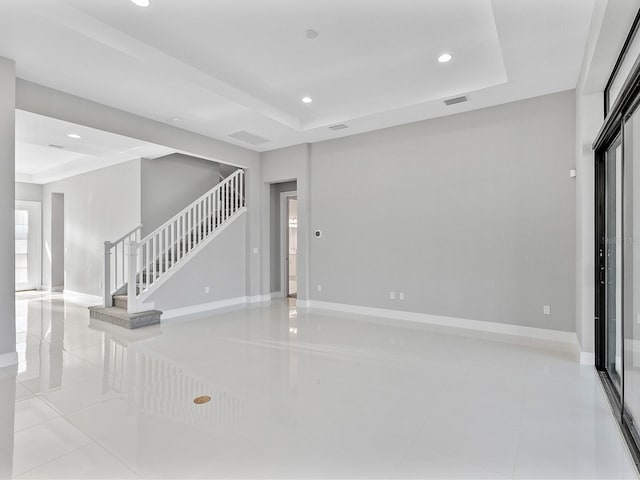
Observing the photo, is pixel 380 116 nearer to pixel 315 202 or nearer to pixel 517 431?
pixel 315 202

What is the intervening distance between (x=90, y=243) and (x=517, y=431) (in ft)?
28.4

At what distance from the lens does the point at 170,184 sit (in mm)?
7605

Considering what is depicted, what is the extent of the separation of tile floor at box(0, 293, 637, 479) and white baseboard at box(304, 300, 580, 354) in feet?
1.25

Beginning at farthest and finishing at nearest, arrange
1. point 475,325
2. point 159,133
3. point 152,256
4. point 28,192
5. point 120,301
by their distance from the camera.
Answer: point 28,192 → point 152,256 → point 120,301 → point 159,133 → point 475,325

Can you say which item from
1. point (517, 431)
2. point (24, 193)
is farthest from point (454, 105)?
point (24, 193)

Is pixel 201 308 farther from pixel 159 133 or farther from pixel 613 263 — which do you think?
pixel 613 263

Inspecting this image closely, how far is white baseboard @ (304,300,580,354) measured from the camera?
14.9ft

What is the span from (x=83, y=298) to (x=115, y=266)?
2297 millimetres

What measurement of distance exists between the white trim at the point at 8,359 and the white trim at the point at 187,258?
1.91 meters

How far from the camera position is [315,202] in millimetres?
7004

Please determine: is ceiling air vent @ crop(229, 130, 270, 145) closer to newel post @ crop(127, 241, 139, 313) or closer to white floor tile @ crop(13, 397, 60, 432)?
newel post @ crop(127, 241, 139, 313)

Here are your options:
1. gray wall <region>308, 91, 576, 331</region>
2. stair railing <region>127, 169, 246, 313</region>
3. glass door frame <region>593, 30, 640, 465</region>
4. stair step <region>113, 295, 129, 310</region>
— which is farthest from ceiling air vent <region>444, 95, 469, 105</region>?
stair step <region>113, 295, 129, 310</region>

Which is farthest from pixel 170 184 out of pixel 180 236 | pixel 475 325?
pixel 475 325

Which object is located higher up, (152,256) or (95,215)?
(95,215)
